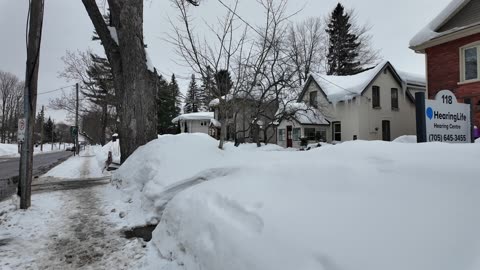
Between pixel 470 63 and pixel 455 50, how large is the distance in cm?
81

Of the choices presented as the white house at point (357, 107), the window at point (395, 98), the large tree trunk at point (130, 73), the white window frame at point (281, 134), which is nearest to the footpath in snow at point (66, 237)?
the large tree trunk at point (130, 73)

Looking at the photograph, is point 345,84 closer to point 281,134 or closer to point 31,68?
point 281,134

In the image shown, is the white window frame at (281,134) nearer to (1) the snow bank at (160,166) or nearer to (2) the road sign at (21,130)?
(1) the snow bank at (160,166)

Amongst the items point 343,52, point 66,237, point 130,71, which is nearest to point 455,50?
point 130,71

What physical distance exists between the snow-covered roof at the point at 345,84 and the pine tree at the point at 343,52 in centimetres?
1462

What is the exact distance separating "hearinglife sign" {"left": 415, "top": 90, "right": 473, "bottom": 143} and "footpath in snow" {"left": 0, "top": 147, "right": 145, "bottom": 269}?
4.59 m

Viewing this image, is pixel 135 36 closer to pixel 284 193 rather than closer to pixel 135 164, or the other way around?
pixel 135 164

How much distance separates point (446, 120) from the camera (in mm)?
5875

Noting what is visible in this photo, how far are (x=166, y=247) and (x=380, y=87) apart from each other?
26919mm

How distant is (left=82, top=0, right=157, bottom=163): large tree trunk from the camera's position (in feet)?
31.8

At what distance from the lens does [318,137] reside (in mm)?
29359

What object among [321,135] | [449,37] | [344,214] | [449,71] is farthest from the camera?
[321,135]

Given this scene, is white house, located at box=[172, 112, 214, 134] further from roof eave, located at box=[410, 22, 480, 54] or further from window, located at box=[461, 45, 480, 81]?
window, located at box=[461, 45, 480, 81]

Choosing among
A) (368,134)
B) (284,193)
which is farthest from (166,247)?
(368,134)
